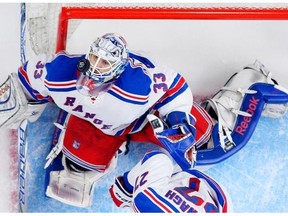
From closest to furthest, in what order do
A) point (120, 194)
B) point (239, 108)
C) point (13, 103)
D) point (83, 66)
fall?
point (83, 66), point (13, 103), point (120, 194), point (239, 108)

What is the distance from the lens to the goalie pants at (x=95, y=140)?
2637 millimetres

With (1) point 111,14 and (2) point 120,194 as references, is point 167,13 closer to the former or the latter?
(1) point 111,14

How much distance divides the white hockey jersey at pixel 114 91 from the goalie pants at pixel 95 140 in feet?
0.35

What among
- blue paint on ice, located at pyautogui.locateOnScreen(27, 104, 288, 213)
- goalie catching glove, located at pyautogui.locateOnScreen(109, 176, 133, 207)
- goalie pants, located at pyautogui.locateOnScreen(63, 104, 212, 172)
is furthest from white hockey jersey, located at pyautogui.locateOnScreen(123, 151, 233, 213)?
blue paint on ice, located at pyautogui.locateOnScreen(27, 104, 288, 213)

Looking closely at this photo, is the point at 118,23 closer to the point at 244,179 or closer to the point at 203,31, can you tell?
the point at 203,31

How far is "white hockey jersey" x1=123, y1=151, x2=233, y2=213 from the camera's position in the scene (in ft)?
7.57

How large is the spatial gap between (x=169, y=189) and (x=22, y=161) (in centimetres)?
53

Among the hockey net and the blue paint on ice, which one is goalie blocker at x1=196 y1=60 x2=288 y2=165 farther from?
the hockey net

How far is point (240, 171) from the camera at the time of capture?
2834 mm

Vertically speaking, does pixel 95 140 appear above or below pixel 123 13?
below

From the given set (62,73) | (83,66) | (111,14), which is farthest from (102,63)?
(111,14)

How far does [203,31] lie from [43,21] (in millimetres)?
680

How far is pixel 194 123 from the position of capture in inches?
101

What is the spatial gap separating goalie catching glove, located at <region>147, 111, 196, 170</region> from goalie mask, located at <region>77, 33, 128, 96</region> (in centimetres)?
25
